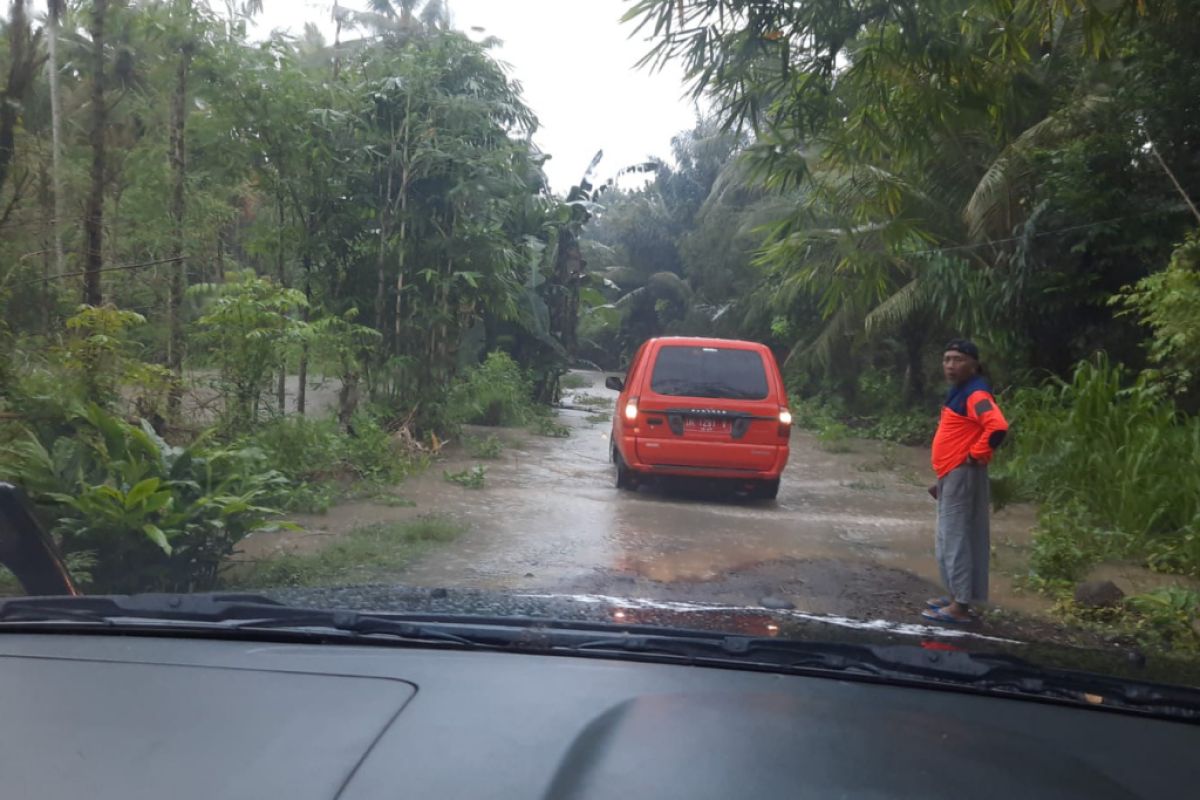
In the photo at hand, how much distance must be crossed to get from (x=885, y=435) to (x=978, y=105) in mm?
12741

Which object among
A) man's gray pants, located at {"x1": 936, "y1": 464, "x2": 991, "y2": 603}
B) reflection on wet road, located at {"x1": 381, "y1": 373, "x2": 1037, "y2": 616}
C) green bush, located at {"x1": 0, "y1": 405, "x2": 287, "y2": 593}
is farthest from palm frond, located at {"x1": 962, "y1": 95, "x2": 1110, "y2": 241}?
green bush, located at {"x1": 0, "y1": 405, "x2": 287, "y2": 593}

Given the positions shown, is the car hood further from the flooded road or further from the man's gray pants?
the man's gray pants

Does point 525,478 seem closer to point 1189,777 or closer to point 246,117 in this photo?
point 246,117

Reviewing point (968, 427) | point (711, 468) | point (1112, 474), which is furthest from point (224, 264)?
point (1112, 474)

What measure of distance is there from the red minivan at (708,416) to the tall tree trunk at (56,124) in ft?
18.0

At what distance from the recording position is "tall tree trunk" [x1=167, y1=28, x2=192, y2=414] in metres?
10.2

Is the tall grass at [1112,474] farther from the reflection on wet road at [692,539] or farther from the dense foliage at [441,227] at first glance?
the reflection on wet road at [692,539]

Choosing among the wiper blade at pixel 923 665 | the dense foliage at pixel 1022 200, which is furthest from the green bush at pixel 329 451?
the wiper blade at pixel 923 665

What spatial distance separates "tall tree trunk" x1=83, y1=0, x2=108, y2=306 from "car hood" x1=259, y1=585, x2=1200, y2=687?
6111mm

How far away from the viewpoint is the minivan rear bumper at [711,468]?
11000 millimetres

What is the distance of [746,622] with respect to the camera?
3398mm

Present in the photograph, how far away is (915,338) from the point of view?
70.5 ft

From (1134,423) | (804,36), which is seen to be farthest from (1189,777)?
(1134,423)

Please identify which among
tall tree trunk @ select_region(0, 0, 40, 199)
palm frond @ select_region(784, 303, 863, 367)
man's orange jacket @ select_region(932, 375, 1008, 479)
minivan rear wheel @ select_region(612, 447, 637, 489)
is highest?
tall tree trunk @ select_region(0, 0, 40, 199)
